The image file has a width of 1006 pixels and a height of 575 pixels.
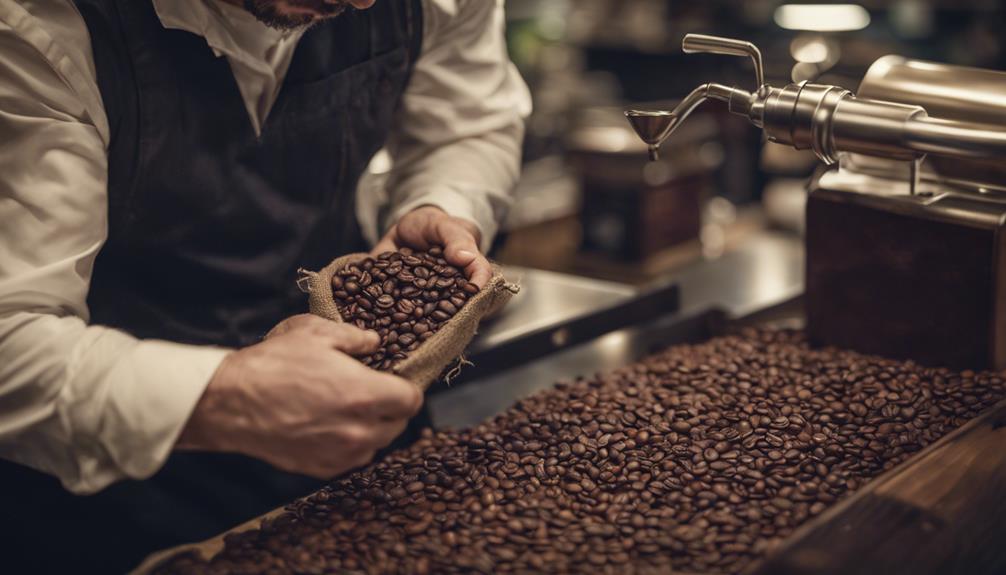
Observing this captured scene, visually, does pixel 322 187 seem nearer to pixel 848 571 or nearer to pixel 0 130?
pixel 0 130

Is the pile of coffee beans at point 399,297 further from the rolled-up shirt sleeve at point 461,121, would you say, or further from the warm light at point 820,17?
the warm light at point 820,17

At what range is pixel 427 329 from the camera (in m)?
1.33

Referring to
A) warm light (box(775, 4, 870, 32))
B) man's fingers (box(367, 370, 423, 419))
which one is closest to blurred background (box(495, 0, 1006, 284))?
warm light (box(775, 4, 870, 32))

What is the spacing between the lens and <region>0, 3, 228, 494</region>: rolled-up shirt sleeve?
43.8 inches

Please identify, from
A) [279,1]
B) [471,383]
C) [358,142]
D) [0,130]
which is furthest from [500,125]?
[0,130]

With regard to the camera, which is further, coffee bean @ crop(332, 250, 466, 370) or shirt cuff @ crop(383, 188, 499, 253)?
shirt cuff @ crop(383, 188, 499, 253)

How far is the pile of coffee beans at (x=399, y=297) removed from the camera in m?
1.32

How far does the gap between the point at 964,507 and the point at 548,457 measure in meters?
0.56

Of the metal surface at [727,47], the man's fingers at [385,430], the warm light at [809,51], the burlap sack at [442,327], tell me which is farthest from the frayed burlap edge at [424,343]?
the warm light at [809,51]

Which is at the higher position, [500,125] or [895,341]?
[500,125]

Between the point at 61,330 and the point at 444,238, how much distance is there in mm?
604

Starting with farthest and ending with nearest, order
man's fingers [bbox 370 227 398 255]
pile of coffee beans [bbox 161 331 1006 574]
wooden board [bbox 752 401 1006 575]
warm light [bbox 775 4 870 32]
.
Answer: warm light [bbox 775 4 870 32]
man's fingers [bbox 370 227 398 255]
pile of coffee beans [bbox 161 331 1006 574]
wooden board [bbox 752 401 1006 575]

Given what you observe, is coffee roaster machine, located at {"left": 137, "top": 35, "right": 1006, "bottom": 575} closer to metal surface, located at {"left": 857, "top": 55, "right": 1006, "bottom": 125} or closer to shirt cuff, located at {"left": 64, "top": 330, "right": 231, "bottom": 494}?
metal surface, located at {"left": 857, "top": 55, "right": 1006, "bottom": 125}

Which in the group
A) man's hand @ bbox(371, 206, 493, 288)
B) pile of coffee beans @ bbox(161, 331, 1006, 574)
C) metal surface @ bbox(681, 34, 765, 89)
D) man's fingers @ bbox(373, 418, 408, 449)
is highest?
metal surface @ bbox(681, 34, 765, 89)
